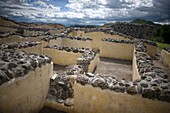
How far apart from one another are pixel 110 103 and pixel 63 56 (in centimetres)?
705

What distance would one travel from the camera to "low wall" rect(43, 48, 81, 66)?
1168 cm

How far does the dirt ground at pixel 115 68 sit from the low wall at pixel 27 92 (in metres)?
5.49

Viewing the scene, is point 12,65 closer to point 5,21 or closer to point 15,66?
point 15,66

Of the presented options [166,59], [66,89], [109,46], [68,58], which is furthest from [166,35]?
[66,89]

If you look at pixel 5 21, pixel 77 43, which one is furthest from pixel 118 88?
pixel 5 21

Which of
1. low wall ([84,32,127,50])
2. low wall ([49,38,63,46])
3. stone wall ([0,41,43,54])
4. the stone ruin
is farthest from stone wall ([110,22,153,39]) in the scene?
the stone ruin

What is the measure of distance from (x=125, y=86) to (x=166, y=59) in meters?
12.5

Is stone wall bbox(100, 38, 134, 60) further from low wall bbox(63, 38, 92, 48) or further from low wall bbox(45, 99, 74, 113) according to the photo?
low wall bbox(45, 99, 74, 113)

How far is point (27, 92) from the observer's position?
5.09 m

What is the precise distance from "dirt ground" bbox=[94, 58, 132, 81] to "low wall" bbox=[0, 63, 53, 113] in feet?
18.0

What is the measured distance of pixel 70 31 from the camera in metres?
21.6

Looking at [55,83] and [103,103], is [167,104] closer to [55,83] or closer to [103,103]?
[103,103]

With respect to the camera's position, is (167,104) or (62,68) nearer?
(167,104)

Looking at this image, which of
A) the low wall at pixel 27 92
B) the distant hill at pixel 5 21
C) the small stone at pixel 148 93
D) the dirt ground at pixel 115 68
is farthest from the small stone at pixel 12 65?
the distant hill at pixel 5 21
